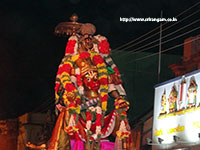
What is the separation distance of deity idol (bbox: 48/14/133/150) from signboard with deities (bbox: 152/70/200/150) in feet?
20.6

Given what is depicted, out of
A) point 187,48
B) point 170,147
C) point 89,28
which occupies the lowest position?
point 170,147

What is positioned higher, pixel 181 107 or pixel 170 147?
pixel 181 107

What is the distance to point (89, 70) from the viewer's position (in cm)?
980

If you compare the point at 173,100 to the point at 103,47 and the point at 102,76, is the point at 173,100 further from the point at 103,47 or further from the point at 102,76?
the point at 102,76

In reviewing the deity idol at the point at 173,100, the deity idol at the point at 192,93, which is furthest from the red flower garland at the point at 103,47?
the deity idol at the point at 173,100

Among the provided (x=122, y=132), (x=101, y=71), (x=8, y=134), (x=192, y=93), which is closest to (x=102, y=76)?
(x=101, y=71)

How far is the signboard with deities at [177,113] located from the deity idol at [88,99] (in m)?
6.29

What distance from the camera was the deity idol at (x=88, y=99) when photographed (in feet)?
31.3

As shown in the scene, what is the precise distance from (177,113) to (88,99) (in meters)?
7.61

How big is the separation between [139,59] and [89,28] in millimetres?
12966

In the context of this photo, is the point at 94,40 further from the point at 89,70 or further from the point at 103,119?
the point at 103,119

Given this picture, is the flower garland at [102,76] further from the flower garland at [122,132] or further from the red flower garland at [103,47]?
the flower garland at [122,132]

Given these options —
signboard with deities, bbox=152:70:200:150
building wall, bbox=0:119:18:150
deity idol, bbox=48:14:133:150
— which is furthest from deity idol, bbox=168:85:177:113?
building wall, bbox=0:119:18:150

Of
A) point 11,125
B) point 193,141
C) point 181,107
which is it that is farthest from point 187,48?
point 11,125
